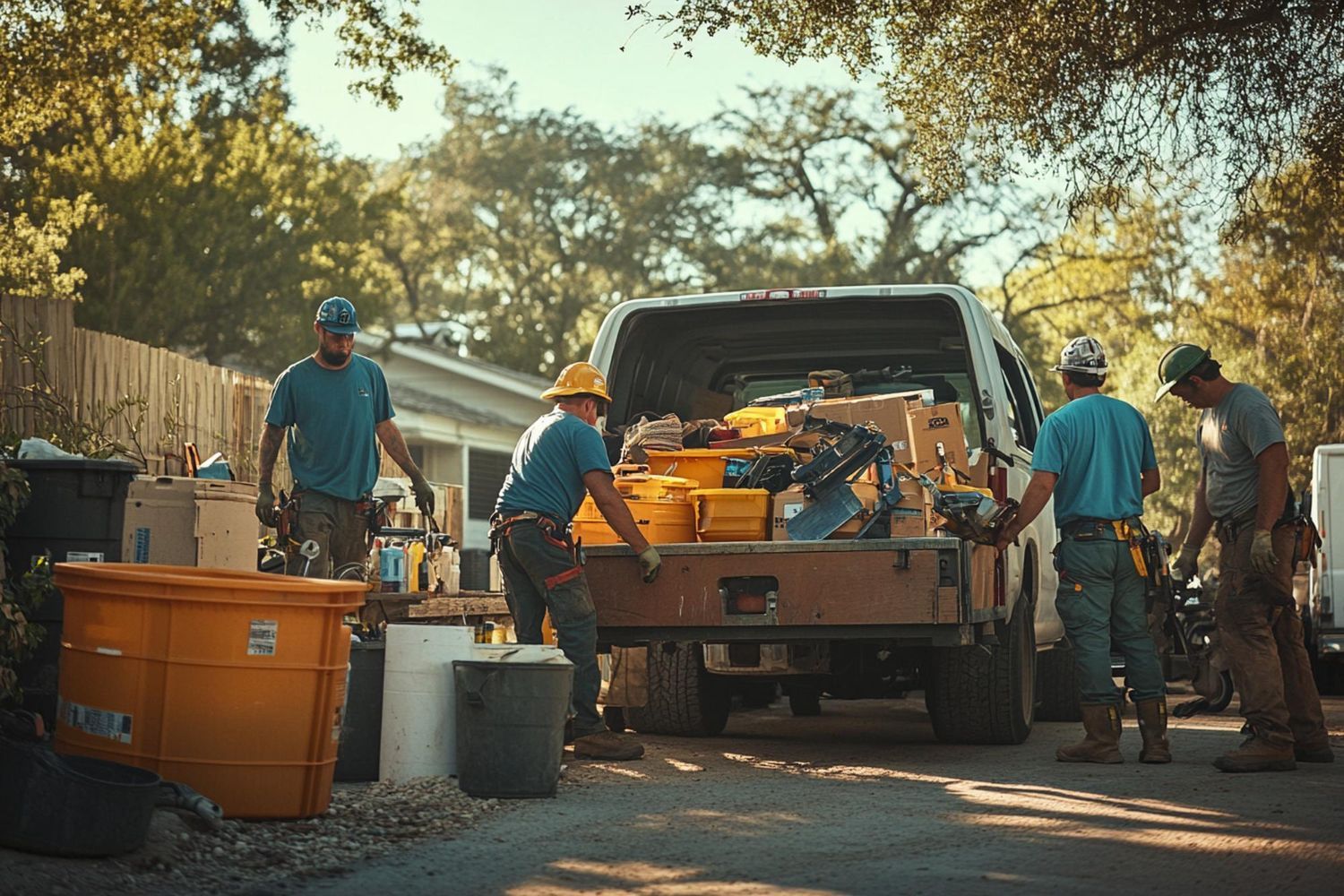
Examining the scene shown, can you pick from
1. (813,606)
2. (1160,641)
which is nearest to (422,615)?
(813,606)

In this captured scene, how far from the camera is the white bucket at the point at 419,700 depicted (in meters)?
7.37

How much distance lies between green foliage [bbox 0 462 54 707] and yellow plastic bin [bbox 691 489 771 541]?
3.02 m

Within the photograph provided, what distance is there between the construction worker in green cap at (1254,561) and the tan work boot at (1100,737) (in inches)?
19.4

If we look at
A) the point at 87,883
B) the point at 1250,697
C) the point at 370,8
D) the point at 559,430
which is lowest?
the point at 87,883

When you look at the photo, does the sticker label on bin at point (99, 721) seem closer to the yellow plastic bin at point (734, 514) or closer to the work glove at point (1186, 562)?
the yellow plastic bin at point (734, 514)

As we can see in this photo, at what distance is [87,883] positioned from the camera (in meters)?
5.31

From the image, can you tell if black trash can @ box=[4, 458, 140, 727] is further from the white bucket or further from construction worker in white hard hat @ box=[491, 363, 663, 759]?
construction worker in white hard hat @ box=[491, 363, 663, 759]

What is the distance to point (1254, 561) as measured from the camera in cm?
845

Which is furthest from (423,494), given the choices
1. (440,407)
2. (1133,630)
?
(440,407)

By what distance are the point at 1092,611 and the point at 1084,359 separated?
48.6 inches

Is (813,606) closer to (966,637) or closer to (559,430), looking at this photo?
(966,637)

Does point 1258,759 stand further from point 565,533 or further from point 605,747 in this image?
point 565,533

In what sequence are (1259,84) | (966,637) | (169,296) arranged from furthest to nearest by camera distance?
1. (169,296)
2. (1259,84)
3. (966,637)

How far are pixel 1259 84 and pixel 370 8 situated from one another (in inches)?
305
